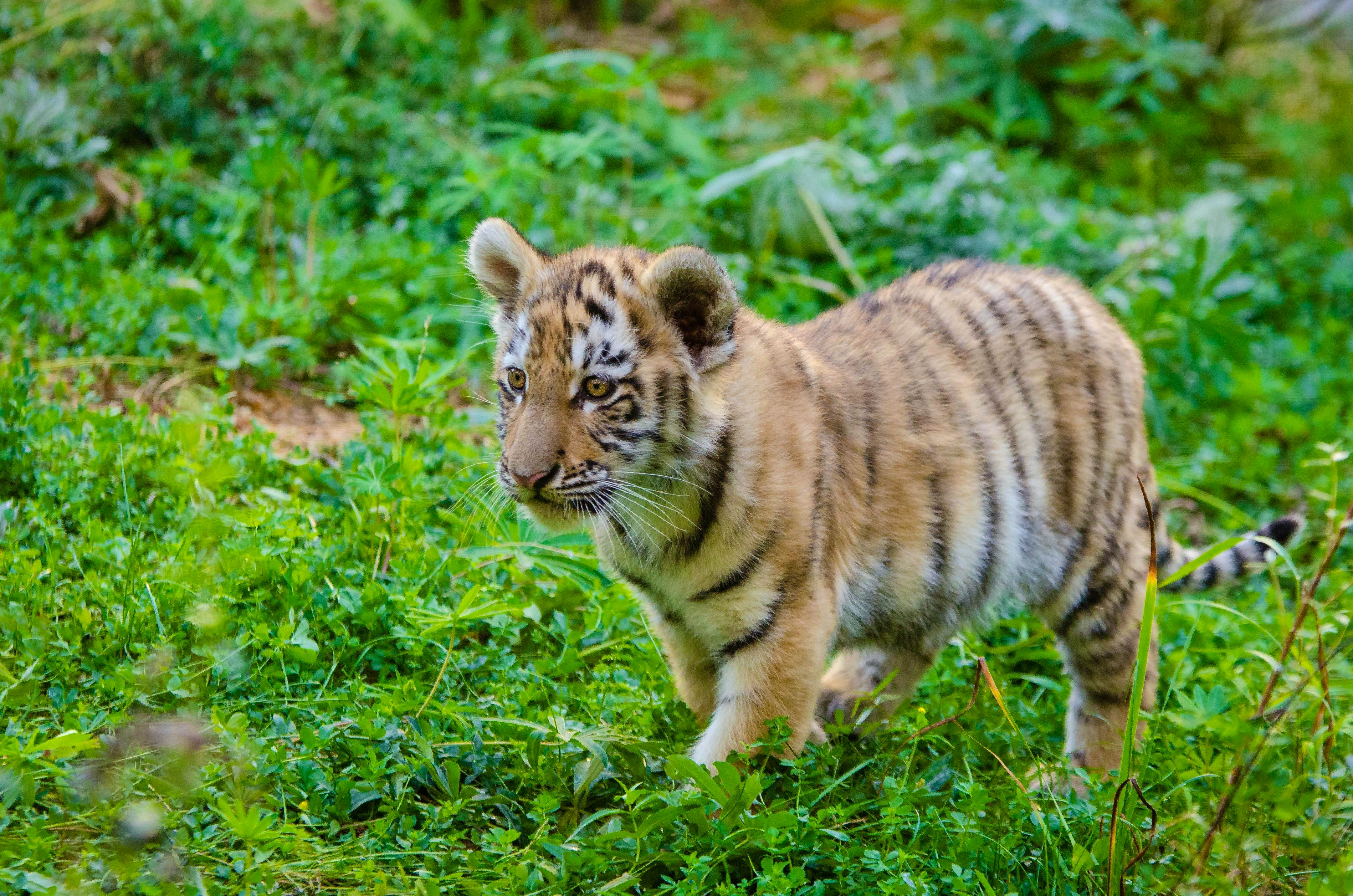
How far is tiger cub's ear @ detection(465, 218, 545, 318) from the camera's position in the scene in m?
3.34

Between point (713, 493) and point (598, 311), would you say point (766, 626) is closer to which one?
point (713, 493)

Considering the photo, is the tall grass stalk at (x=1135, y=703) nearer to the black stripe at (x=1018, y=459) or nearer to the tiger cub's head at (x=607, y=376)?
the black stripe at (x=1018, y=459)

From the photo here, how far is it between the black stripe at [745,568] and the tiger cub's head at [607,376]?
323 mm

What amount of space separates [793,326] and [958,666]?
1.28 meters

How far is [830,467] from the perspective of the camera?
10.7 ft

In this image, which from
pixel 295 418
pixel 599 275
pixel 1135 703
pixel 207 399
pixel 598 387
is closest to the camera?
pixel 1135 703

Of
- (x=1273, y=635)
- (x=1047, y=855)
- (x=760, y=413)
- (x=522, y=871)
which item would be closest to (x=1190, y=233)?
(x=1273, y=635)

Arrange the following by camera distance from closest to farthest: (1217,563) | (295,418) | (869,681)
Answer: (1217,563) → (869,681) → (295,418)

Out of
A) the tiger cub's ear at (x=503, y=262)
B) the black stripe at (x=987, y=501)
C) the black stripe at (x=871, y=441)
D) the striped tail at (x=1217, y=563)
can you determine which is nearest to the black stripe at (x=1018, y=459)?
the black stripe at (x=987, y=501)

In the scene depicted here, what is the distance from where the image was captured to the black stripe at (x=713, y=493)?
10.2 ft

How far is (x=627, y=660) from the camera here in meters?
3.64

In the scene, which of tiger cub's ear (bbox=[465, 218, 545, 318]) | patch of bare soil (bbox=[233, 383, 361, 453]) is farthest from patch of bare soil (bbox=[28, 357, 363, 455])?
tiger cub's ear (bbox=[465, 218, 545, 318])

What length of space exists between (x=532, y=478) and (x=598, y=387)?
304 mm

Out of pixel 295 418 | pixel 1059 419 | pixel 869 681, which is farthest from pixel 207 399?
pixel 1059 419
